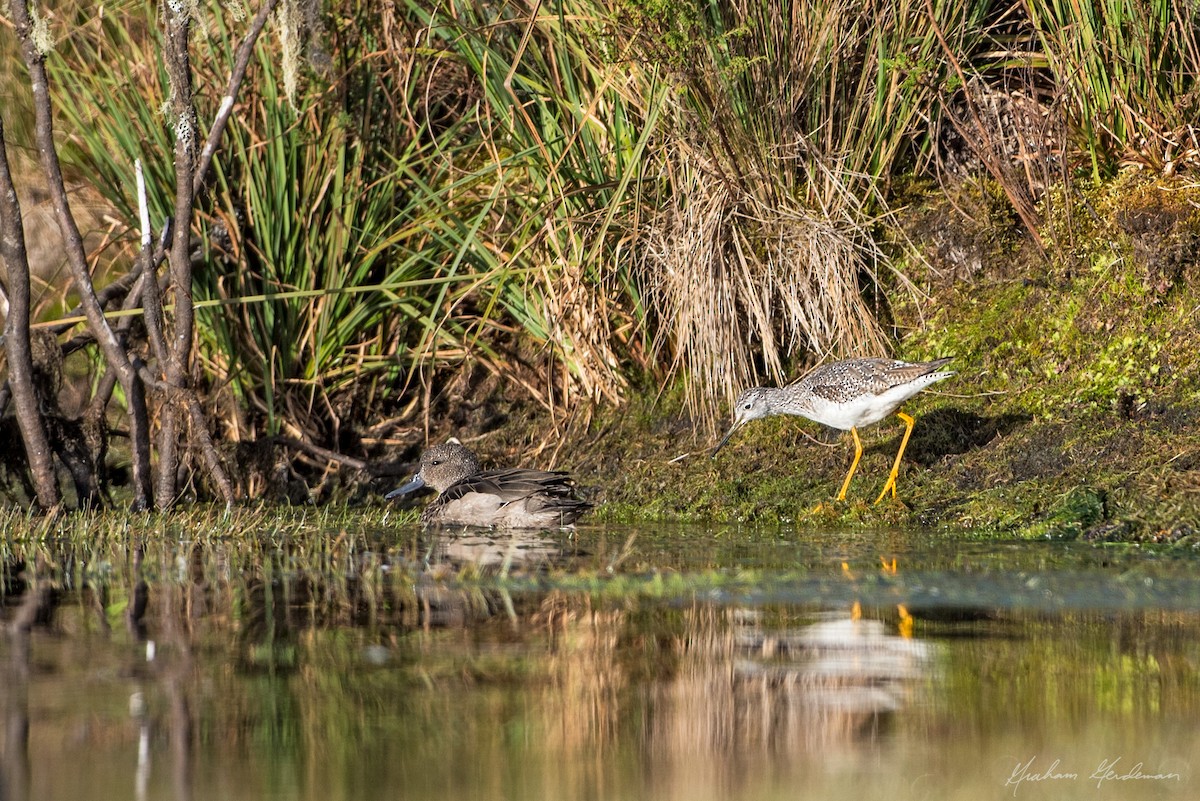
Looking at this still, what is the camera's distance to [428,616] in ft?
16.9

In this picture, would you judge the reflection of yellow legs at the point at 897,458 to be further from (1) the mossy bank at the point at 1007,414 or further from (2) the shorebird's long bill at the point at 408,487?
(2) the shorebird's long bill at the point at 408,487

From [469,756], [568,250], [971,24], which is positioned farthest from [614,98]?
[469,756]

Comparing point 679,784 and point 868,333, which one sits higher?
point 868,333

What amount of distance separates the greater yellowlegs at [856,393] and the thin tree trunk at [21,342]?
4236 millimetres

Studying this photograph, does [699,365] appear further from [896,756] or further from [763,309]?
[896,756]

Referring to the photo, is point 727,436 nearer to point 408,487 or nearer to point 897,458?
point 897,458

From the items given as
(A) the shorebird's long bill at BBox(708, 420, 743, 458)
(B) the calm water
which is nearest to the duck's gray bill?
(A) the shorebird's long bill at BBox(708, 420, 743, 458)

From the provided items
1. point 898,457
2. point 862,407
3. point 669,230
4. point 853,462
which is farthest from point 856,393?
point 669,230

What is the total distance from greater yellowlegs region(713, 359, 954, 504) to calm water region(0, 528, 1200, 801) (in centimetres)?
168

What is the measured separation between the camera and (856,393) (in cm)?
797

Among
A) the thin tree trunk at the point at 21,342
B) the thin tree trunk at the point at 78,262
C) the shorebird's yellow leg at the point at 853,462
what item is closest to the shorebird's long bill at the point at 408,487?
the thin tree trunk at the point at 78,262

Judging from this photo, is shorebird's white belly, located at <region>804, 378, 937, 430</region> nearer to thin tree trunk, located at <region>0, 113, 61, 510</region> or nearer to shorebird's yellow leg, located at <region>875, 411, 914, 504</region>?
shorebird's yellow leg, located at <region>875, 411, 914, 504</region>

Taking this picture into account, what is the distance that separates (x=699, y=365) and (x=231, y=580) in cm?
391

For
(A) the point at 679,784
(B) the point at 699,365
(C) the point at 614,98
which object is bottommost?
(A) the point at 679,784
